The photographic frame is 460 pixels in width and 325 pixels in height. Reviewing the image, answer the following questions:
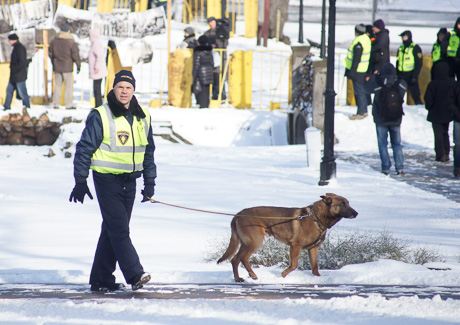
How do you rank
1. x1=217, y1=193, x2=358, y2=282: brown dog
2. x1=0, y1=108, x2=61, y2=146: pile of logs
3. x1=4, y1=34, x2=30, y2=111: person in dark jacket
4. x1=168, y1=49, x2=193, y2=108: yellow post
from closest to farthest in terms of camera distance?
x1=217, y1=193, x2=358, y2=282: brown dog, x1=0, y1=108, x2=61, y2=146: pile of logs, x1=4, y1=34, x2=30, y2=111: person in dark jacket, x1=168, y1=49, x2=193, y2=108: yellow post

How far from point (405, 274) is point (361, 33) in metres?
9.95

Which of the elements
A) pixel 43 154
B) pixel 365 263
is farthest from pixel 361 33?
pixel 365 263

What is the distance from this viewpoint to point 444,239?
7160mm

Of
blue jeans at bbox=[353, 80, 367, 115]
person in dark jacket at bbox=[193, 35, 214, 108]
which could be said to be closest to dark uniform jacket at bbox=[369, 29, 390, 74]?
blue jeans at bbox=[353, 80, 367, 115]

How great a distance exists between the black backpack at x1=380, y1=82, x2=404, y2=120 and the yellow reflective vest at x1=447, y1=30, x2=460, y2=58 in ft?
15.3

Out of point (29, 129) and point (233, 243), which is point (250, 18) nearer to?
point (29, 129)

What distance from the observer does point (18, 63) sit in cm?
1582

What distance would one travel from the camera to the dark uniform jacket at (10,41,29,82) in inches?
622

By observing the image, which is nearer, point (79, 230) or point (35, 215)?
point (79, 230)

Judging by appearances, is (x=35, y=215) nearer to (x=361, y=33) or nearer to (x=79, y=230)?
(x=79, y=230)

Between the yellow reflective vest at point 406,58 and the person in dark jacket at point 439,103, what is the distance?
349 cm

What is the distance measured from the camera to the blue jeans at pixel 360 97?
14.8 metres

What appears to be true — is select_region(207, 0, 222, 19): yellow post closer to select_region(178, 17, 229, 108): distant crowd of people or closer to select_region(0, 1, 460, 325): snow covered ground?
select_region(178, 17, 229, 108): distant crowd of people

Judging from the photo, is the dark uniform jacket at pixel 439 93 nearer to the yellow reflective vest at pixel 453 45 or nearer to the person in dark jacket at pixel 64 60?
the yellow reflective vest at pixel 453 45
